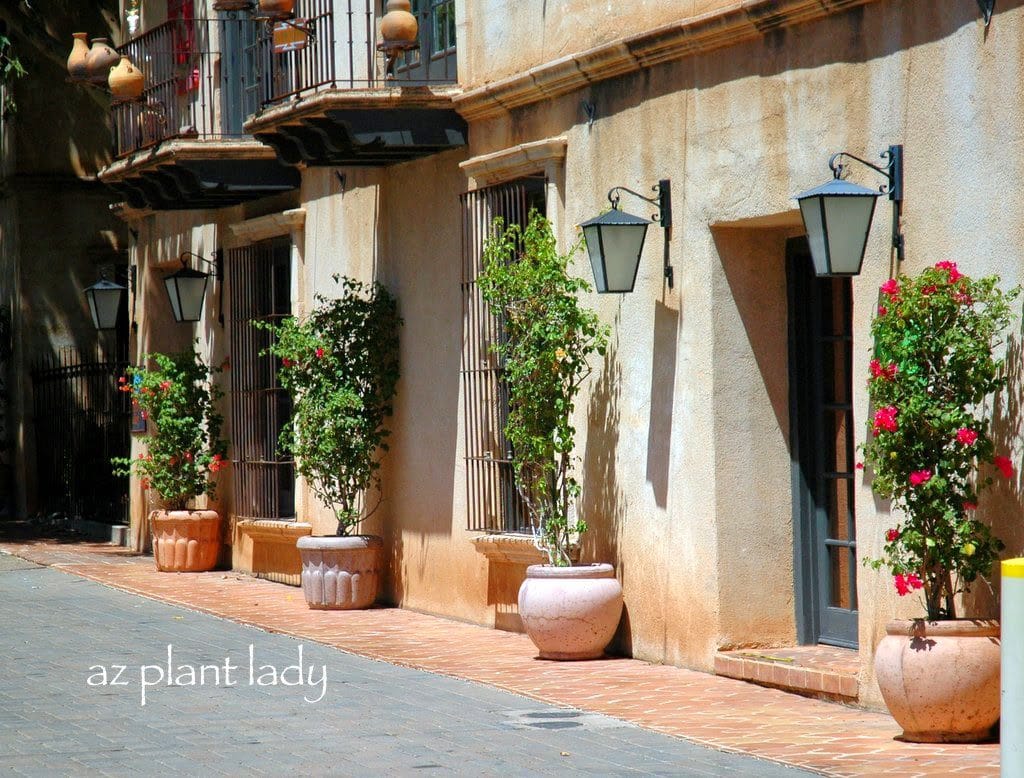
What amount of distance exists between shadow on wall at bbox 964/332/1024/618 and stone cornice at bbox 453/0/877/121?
212cm

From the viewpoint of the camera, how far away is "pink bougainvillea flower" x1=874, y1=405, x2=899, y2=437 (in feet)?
25.3

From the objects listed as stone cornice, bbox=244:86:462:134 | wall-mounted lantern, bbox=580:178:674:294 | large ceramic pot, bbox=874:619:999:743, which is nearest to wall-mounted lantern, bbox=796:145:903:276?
large ceramic pot, bbox=874:619:999:743

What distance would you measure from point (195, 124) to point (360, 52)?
3605mm

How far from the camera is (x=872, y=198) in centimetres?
823

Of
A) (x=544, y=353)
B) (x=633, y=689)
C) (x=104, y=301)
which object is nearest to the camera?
(x=633, y=689)

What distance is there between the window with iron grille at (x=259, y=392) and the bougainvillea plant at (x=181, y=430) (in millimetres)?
341

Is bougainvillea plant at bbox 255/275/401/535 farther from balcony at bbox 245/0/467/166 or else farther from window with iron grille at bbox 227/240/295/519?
window with iron grille at bbox 227/240/295/519

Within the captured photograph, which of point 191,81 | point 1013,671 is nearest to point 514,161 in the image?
point 191,81

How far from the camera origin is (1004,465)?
7629 mm

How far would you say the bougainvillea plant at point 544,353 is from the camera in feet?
35.1

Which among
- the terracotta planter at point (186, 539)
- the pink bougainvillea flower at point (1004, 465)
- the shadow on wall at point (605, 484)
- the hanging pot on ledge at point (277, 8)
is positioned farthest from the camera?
the terracotta planter at point (186, 539)

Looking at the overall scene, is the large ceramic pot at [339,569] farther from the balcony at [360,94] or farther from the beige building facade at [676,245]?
the balcony at [360,94]

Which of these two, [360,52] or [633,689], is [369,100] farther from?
[633,689]

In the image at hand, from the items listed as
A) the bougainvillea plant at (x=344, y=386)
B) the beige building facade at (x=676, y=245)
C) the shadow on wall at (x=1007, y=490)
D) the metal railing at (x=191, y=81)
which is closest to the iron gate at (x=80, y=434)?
the metal railing at (x=191, y=81)
